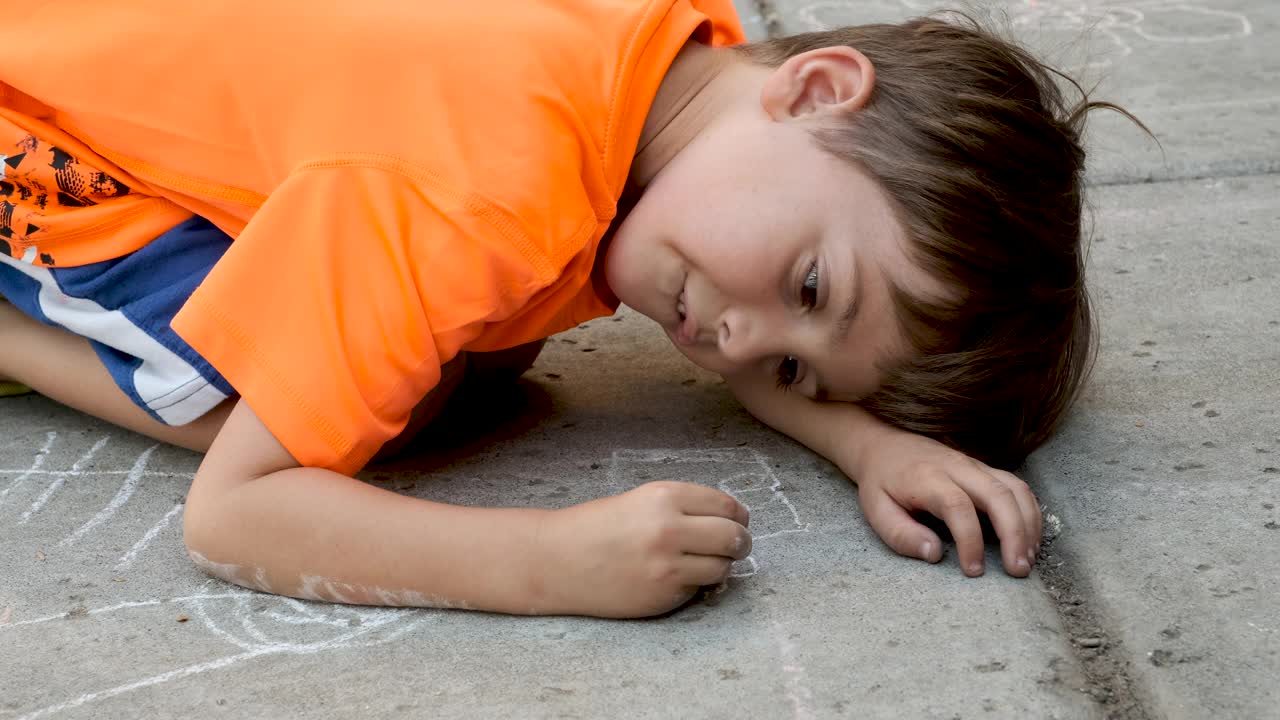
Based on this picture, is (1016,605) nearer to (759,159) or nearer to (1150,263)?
(759,159)

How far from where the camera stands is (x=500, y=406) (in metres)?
1.80

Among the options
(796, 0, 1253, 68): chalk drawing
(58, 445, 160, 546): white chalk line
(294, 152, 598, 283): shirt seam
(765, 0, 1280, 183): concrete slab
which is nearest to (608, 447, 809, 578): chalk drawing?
(294, 152, 598, 283): shirt seam

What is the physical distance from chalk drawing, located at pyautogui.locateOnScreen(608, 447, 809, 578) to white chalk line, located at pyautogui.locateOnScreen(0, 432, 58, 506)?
695 mm

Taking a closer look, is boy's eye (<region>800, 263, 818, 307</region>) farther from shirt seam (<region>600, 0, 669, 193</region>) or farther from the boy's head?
shirt seam (<region>600, 0, 669, 193</region>)

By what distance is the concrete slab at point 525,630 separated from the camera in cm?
114

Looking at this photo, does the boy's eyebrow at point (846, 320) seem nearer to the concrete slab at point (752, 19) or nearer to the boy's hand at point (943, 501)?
the boy's hand at point (943, 501)

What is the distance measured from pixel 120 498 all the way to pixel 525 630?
582mm

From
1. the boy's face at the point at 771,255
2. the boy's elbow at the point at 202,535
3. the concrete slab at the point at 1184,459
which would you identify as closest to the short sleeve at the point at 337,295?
the boy's elbow at the point at 202,535

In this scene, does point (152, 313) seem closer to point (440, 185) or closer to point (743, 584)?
point (440, 185)

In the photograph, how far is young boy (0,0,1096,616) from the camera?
4.33 feet

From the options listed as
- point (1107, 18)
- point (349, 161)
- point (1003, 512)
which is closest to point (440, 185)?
point (349, 161)

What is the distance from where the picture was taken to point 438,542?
1280 millimetres

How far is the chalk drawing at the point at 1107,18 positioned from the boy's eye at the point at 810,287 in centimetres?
191

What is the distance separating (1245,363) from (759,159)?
29.0 inches
